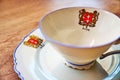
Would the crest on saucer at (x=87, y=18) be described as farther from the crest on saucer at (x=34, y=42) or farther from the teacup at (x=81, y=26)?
the crest on saucer at (x=34, y=42)

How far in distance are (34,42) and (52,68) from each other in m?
0.13

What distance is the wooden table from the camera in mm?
611

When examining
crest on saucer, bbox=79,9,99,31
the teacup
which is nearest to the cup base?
the teacup

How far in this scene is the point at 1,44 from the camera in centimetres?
68

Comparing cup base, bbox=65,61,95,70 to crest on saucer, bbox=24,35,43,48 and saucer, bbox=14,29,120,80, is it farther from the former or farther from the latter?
crest on saucer, bbox=24,35,43,48

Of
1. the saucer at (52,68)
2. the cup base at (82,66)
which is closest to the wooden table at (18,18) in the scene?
the saucer at (52,68)

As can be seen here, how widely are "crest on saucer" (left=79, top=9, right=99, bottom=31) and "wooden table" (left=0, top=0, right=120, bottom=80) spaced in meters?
0.22

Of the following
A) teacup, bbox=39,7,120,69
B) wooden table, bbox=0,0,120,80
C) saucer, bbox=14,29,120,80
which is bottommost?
wooden table, bbox=0,0,120,80

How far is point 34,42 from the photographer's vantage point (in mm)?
635

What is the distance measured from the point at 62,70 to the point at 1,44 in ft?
0.81

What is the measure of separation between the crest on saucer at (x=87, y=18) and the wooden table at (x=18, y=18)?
216 mm

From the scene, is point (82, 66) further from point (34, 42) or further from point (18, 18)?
point (18, 18)

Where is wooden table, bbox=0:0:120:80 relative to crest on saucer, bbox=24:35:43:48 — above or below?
below

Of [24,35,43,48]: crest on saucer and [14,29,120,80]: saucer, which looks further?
[24,35,43,48]: crest on saucer
